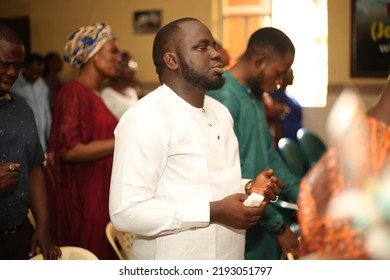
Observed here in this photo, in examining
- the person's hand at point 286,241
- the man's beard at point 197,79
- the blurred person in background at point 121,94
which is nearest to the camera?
the man's beard at point 197,79

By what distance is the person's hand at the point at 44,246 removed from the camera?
1.67 metres

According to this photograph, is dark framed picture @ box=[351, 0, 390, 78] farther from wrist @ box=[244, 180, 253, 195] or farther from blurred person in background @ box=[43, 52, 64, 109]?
blurred person in background @ box=[43, 52, 64, 109]

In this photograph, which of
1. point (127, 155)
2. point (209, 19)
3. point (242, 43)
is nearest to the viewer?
point (127, 155)

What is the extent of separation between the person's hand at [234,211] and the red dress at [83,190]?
0.74 m

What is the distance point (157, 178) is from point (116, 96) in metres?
1.32

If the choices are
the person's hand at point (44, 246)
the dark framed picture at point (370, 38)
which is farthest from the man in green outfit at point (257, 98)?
the person's hand at point (44, 246)

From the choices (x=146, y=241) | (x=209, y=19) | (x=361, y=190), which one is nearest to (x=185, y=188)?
(x=146, y=241)

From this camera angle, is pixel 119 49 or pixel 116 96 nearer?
pixel 119 49

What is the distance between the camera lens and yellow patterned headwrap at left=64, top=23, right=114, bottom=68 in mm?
2016

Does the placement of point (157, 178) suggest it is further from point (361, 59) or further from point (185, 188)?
point (361, 59)

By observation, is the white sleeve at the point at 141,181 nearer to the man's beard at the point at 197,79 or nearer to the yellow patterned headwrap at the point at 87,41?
the man's beard at the point at 197,79

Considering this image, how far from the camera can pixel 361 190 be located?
78cm

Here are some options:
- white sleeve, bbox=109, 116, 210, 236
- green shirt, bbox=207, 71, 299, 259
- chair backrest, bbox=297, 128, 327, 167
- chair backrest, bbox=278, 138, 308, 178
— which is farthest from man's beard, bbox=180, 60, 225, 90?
chair backrest, bbox=297, 128, 327, 167

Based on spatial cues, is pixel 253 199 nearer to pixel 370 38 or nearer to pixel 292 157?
pixel 370 38
